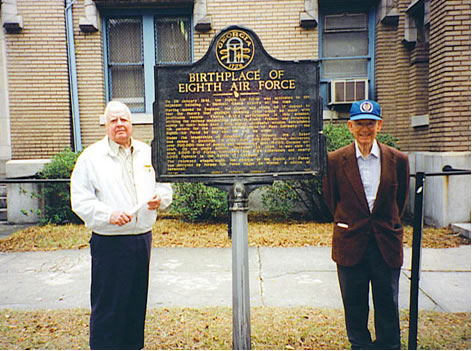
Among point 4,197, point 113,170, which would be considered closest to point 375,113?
point 113,170

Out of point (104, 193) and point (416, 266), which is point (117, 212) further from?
point (416, 266)

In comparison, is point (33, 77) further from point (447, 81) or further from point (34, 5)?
point (447, 81)

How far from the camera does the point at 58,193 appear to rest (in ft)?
26.3

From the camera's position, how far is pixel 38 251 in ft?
20.2

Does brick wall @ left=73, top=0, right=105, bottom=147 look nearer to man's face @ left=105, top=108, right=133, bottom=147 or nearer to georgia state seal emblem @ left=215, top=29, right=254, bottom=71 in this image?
man's face @ left=105, top=108, right=133, bottom=147

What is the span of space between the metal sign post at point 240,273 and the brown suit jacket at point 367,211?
0.67 meters

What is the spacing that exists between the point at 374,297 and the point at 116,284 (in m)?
1.81

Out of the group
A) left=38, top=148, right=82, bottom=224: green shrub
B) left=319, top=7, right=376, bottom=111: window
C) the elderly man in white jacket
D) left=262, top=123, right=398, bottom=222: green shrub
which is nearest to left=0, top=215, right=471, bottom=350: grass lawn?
the elderly man in white jacket

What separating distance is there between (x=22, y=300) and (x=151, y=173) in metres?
2.49

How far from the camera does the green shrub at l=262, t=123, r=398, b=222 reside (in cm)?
750

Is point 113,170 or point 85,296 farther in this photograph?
point 85,296

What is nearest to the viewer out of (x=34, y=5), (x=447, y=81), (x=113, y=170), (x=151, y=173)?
(x=113, y=170)

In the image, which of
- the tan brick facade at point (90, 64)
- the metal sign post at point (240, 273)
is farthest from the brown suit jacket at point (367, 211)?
the tan brick facade at point (90, 64)

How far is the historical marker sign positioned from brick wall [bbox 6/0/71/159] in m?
6.73
